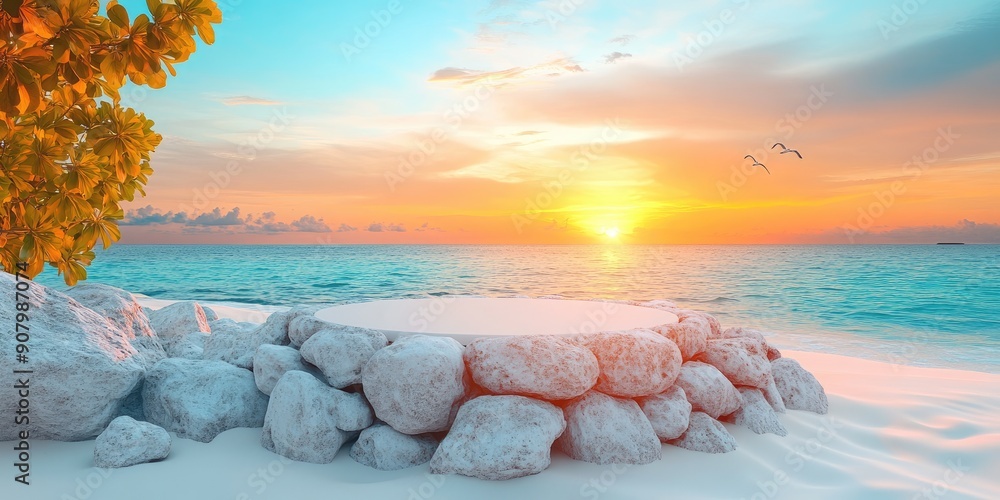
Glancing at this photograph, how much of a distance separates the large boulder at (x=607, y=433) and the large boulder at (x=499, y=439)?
0.19 m

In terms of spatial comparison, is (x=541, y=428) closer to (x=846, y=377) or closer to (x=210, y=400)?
(x=210, y=400)

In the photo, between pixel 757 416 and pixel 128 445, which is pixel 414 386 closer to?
pixel 128 445

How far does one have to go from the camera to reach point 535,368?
385 centimetres

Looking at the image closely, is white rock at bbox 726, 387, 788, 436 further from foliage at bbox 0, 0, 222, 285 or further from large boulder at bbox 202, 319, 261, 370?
foliage at bbox 0, 0, 222, 285

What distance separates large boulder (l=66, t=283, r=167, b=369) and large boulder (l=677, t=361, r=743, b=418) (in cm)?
455

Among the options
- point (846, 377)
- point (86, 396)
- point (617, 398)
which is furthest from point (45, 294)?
point (846, 377)

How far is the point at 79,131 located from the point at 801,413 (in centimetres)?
575

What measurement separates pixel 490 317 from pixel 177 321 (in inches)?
166

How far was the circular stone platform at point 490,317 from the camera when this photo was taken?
4.93 metres

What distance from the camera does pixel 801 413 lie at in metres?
5.19

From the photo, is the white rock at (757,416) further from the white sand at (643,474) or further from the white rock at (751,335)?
the white rock at (751,335)

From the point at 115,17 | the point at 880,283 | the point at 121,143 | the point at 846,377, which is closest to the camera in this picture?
the point at 115,17

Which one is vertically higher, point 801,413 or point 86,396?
point 801,413

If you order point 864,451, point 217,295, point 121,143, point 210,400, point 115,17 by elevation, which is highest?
point 115,17
